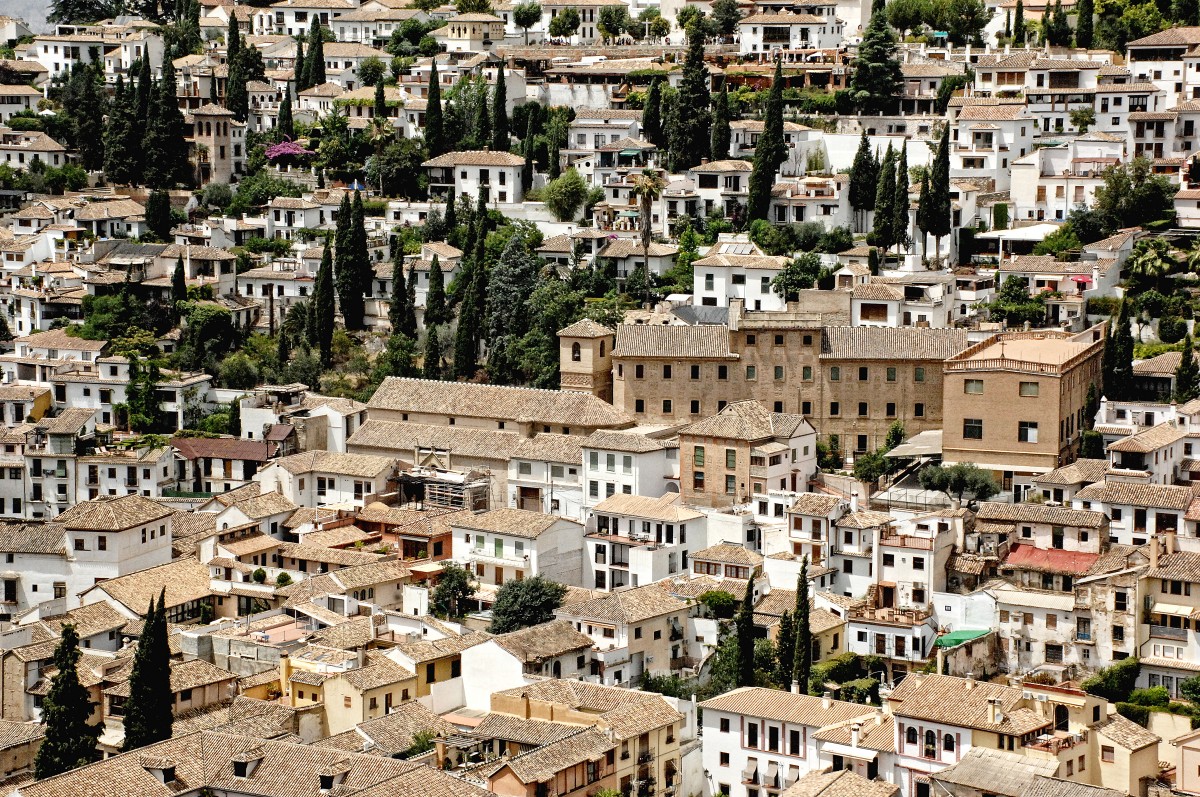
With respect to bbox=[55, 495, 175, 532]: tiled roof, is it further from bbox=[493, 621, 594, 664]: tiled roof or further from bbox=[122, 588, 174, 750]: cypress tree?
bbox=[493, 621, 594, 664]: tiled roof

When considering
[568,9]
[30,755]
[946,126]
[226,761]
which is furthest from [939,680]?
[568,9]

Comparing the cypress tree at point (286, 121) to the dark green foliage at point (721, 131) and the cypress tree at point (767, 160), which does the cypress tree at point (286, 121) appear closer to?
the dark green foliage at point (721, 131)

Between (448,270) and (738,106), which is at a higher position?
(738,106)

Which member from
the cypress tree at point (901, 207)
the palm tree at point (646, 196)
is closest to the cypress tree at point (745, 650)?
the palm tree at point (646, 196)

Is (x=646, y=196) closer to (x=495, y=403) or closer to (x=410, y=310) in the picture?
(x=410, y=310)

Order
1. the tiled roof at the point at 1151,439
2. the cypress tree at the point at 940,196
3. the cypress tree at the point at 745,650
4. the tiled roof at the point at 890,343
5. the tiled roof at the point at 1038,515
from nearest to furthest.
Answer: the cypress tree at the point at 745,650, the tiled roof at the point at 1038,515, the tiled roof at the point at 1151,439, the tiled roof at the point at 890,343, the cypress tree at the point at 940,196

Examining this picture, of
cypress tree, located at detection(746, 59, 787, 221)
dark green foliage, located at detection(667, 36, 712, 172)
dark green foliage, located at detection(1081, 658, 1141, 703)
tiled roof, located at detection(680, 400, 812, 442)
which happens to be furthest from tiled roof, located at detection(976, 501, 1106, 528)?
dark green foliage, located at detection(667, 36, 712, 172)

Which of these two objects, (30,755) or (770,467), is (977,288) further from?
(30,755)
